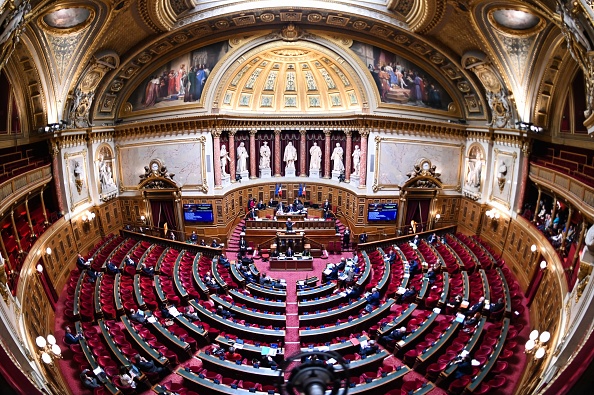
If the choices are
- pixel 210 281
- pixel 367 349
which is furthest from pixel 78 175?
pixel 367 349

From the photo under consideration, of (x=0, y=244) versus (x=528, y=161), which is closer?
(x=0, y=244)

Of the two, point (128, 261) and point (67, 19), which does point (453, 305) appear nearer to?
point (128, 261)

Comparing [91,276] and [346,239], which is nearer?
[91,276]

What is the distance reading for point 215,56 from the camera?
80.9 ft

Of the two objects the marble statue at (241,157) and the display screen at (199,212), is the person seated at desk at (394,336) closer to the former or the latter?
the display screen at (199,212)

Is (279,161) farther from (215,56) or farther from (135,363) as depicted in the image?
Answer: (135,363)

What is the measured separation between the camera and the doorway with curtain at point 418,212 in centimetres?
2709

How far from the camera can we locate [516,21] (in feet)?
55.3

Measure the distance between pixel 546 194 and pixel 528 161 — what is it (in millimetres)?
1866

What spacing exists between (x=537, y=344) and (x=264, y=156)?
22110 millimetres

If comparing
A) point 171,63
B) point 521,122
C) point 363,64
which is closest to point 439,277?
point 521,122

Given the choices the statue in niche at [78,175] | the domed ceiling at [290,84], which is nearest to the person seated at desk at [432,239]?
the domed ceiling at [290,84]

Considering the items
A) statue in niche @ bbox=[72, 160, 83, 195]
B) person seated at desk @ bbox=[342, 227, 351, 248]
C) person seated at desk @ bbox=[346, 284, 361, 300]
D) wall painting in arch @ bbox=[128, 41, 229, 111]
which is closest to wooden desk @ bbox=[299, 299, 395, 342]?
person seated at desk @ bbox=[346, 284, 361, 300]

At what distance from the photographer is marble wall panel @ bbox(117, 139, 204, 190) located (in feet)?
86.4
